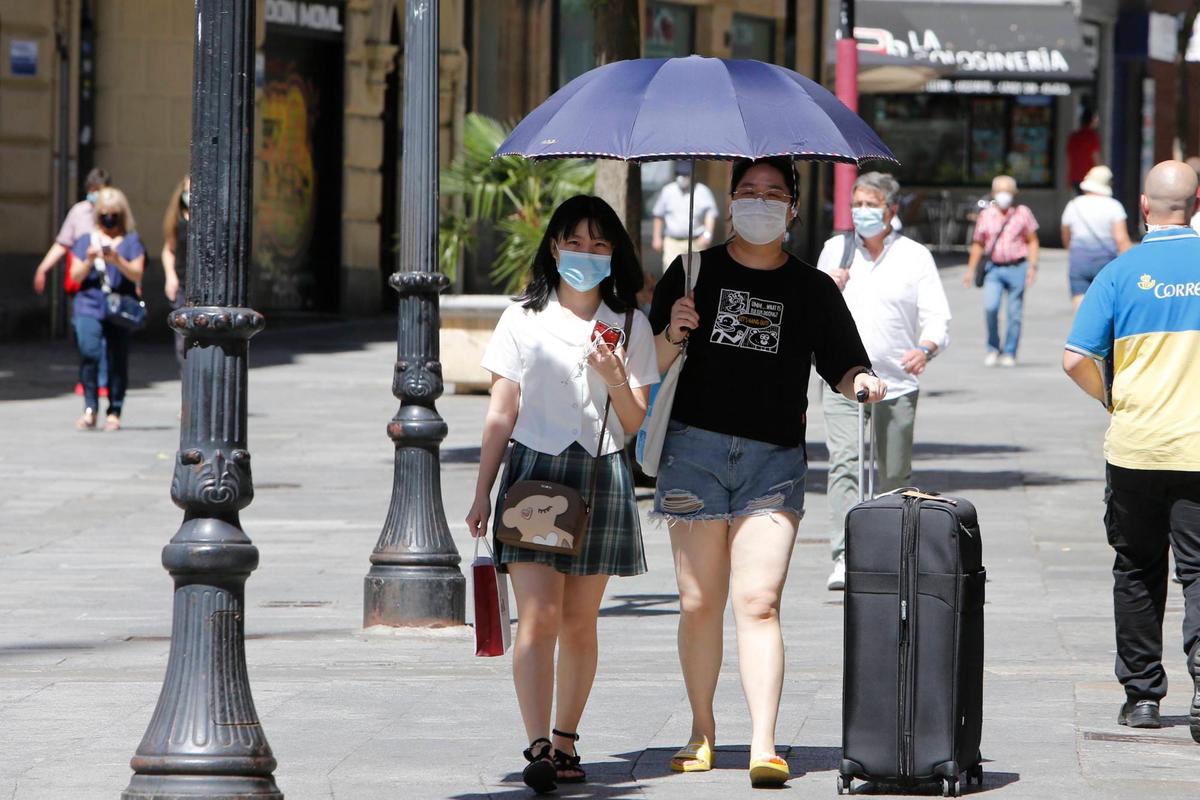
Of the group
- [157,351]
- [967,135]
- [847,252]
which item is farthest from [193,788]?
[967,135]

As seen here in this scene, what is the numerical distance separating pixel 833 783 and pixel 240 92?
102 inches

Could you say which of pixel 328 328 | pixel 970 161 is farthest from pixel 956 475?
pixel 970 161

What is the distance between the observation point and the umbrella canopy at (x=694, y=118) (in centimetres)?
635

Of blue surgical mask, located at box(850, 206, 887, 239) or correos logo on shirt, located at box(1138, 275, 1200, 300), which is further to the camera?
blue surgical mask, located at box(850, 206, 887, 239)

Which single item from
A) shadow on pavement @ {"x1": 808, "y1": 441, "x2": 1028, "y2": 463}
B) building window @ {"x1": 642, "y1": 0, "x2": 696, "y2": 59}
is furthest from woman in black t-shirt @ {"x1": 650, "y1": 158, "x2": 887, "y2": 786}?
building window @ {"x1": 642, "y1": 0, "x2": 696, "y2": 59}

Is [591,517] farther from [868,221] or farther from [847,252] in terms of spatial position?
[847,252]

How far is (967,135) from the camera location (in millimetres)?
46656

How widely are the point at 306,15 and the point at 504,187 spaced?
35.0 feet

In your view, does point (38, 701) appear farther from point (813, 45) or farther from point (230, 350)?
point (813, 45)

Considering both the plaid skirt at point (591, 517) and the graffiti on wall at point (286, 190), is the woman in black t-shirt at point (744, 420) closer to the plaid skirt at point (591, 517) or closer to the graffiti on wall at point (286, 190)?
the plaid skirt at point (591, 517)

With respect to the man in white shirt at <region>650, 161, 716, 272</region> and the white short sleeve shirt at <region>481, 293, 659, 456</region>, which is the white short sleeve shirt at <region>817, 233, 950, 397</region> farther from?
the man in white shirt at <region>650, 161, 716, 272</region>

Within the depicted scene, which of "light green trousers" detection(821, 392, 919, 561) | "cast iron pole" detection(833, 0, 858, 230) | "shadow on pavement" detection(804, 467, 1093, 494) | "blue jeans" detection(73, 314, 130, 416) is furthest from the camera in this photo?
"blue jeans" detection(73, 314, 130, 416)

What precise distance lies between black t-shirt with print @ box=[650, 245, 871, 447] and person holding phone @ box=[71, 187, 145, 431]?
1043cm

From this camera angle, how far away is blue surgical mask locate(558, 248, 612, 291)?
248 inches
